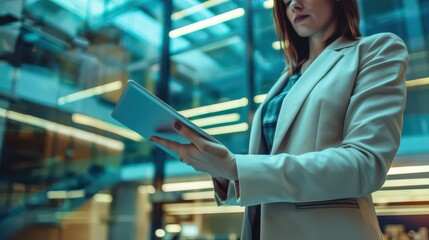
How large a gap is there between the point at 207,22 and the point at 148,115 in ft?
16.2

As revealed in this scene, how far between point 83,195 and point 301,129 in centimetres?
467

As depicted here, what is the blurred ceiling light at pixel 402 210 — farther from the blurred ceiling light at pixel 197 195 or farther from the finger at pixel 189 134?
the finger at pixel 189 134

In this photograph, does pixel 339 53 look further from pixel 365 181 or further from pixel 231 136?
pixel 231 136

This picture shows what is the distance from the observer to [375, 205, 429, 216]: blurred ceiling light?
3.36 m

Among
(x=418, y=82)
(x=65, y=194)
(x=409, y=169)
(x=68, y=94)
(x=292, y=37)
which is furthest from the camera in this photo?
(x=68, y=94)

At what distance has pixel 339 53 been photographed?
3.37ft

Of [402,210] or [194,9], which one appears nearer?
[402,210]

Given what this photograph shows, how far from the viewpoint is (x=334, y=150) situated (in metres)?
0.79

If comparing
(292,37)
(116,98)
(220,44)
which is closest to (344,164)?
(292,37)

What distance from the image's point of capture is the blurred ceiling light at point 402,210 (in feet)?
11.0

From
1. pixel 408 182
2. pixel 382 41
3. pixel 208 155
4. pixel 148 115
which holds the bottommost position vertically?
pixel 408 182

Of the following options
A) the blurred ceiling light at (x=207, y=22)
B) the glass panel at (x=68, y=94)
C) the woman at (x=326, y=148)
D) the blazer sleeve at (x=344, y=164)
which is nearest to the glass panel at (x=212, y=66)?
the blurred ceiling light at (x=207, y=22)

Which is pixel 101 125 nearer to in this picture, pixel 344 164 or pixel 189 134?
pixel 189 134

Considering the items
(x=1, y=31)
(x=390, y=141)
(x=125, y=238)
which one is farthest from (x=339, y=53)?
(x=125, y=238)
